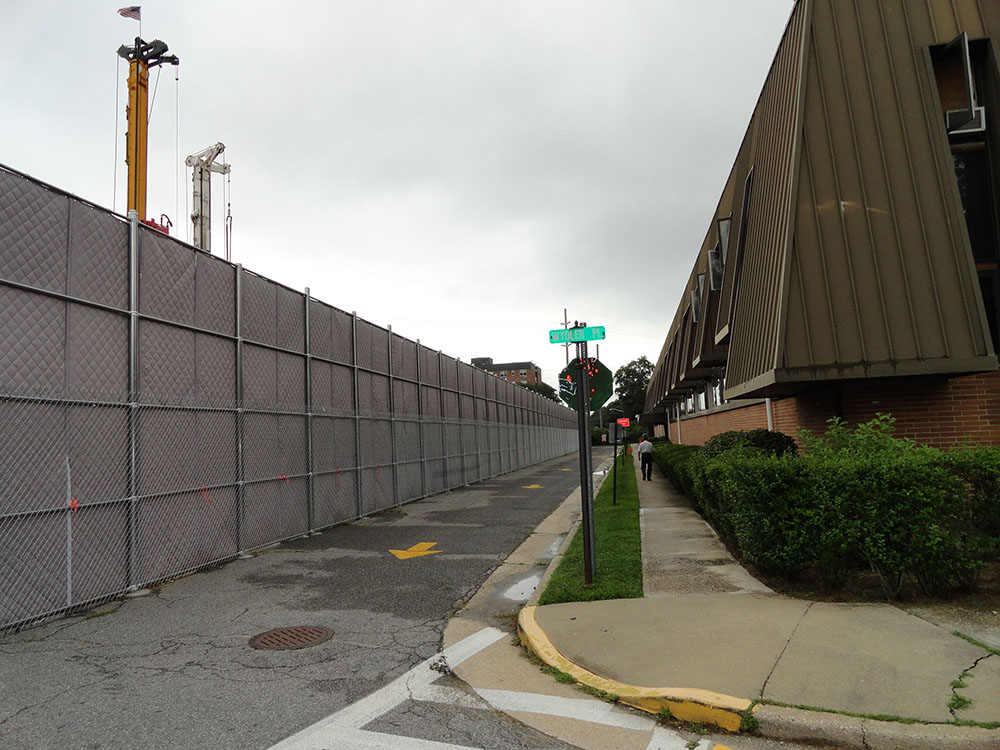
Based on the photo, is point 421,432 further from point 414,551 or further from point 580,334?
point 580,334

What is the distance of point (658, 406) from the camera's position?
142 feet

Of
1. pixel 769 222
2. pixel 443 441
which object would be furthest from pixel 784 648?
pixel 443 441

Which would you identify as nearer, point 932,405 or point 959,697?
point 959,697

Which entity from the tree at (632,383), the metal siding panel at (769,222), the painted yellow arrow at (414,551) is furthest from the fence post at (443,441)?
the tree at (632,383)

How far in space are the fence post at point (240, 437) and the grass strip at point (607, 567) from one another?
16.3 ft

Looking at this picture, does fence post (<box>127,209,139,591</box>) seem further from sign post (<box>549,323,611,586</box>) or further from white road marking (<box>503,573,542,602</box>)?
sign post (<box>549,323,611,586</box>)

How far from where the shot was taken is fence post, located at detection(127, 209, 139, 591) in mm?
8312

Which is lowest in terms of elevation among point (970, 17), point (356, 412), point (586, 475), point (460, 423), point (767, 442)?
point (586, 475)

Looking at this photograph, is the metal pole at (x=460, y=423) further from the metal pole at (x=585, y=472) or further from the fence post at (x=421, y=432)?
the metal pole at (x=585, y=472)

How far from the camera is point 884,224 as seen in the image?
9016mm

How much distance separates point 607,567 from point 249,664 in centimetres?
466

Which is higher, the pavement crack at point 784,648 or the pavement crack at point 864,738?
the pavement crack at point 784,648

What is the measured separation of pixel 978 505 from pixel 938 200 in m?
4.56

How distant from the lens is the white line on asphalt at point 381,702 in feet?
13.5
